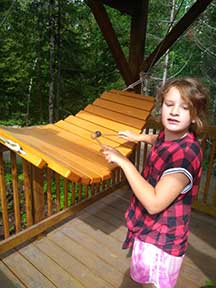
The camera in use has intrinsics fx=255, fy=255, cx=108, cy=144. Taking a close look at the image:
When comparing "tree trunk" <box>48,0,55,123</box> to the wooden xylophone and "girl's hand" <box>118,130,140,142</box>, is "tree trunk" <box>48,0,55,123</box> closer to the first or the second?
the wooden xylophone

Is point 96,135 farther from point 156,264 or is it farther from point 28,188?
point 156,264

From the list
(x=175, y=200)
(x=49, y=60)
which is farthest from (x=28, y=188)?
(x=49, y=60)

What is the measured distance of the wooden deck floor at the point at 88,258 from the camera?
1.99 meters

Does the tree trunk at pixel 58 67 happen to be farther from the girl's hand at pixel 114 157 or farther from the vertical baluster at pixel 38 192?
the girl's hand at pixel 114 157

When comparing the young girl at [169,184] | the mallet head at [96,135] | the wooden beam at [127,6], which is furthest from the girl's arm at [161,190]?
the wooden beam at [127,6]

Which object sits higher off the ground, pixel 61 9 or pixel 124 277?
pixel 61 9

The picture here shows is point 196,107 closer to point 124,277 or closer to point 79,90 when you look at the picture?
point 124,277

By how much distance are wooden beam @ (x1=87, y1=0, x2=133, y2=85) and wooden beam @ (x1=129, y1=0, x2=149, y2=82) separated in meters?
0.11

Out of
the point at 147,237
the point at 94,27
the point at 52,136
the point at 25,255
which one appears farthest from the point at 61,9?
the point at 147,237

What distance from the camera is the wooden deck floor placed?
199 cm

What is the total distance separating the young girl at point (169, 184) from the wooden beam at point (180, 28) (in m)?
1.59

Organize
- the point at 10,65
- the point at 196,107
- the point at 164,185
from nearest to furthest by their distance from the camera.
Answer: the point at 164,185 → the point at 196,107 → the point at 10,65

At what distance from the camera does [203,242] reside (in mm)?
2529

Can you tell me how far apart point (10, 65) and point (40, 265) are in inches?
239
